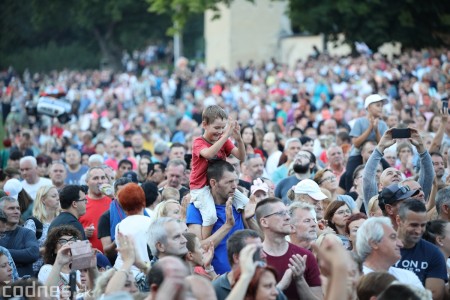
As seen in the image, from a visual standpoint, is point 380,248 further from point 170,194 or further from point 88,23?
point 88,23

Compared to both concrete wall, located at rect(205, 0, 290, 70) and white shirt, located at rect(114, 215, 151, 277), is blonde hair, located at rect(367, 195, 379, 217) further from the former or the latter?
concrete wall, located at rect(205, 0, 290, 70)

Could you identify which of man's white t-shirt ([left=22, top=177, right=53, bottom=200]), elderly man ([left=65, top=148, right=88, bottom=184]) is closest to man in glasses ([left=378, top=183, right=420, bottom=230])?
man's white t-shirt ([left=22, top=177, right=53, bottom=200])

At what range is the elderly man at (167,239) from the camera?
894cm

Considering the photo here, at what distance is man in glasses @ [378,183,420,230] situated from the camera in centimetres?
1005

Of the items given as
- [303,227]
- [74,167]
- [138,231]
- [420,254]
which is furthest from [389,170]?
[74,167]

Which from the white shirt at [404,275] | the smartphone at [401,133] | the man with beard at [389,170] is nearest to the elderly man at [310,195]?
the man with beard at [389,170]

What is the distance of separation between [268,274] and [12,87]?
1528 inches

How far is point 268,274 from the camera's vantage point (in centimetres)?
782

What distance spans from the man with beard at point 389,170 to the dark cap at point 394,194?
1.05m

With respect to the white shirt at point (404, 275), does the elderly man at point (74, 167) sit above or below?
below

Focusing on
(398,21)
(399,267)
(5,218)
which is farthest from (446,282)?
(398,21)

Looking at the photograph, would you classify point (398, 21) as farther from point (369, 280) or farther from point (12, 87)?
point (369, 280)

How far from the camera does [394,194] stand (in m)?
10.1

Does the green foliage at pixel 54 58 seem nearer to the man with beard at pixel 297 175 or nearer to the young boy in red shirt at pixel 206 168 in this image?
the man with beard at pixel 297 175
